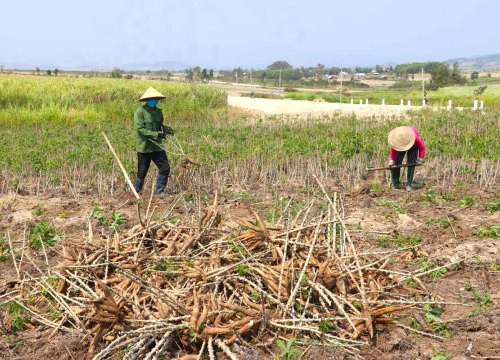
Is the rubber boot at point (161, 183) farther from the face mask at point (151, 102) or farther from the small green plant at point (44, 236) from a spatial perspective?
the small green plant at point (44, 236)

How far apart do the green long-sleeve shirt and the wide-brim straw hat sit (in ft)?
10.6

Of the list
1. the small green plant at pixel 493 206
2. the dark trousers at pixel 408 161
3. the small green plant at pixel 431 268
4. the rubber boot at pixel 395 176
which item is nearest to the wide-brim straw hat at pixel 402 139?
the dark trousers at pixel 408 161

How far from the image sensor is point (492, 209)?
6531 mm

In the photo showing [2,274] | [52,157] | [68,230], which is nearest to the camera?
[2,274]

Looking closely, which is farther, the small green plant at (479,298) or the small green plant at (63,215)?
the small green plant at (63,215)

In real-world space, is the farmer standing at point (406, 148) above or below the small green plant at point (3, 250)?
above

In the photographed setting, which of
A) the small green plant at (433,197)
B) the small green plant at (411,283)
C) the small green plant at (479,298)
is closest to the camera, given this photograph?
the small green plant at (479,298)

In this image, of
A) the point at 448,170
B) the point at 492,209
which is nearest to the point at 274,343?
the point at 492,209

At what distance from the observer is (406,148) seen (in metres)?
7.55

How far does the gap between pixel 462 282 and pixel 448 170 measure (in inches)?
160

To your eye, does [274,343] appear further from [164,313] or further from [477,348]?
[477,348]

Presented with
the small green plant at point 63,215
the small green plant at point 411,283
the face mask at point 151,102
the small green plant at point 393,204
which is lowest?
the small green plant at point 63,215

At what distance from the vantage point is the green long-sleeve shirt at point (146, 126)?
7.34m

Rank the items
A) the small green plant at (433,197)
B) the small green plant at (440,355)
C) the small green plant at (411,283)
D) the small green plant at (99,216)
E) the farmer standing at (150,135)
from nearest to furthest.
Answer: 1. the small green plant at (440,355)
2. the small green plant at (411,283)
3. the small green plant at (99,216)
4. the small green plant at (433,197)
5. the farmer standing at (150,135)
